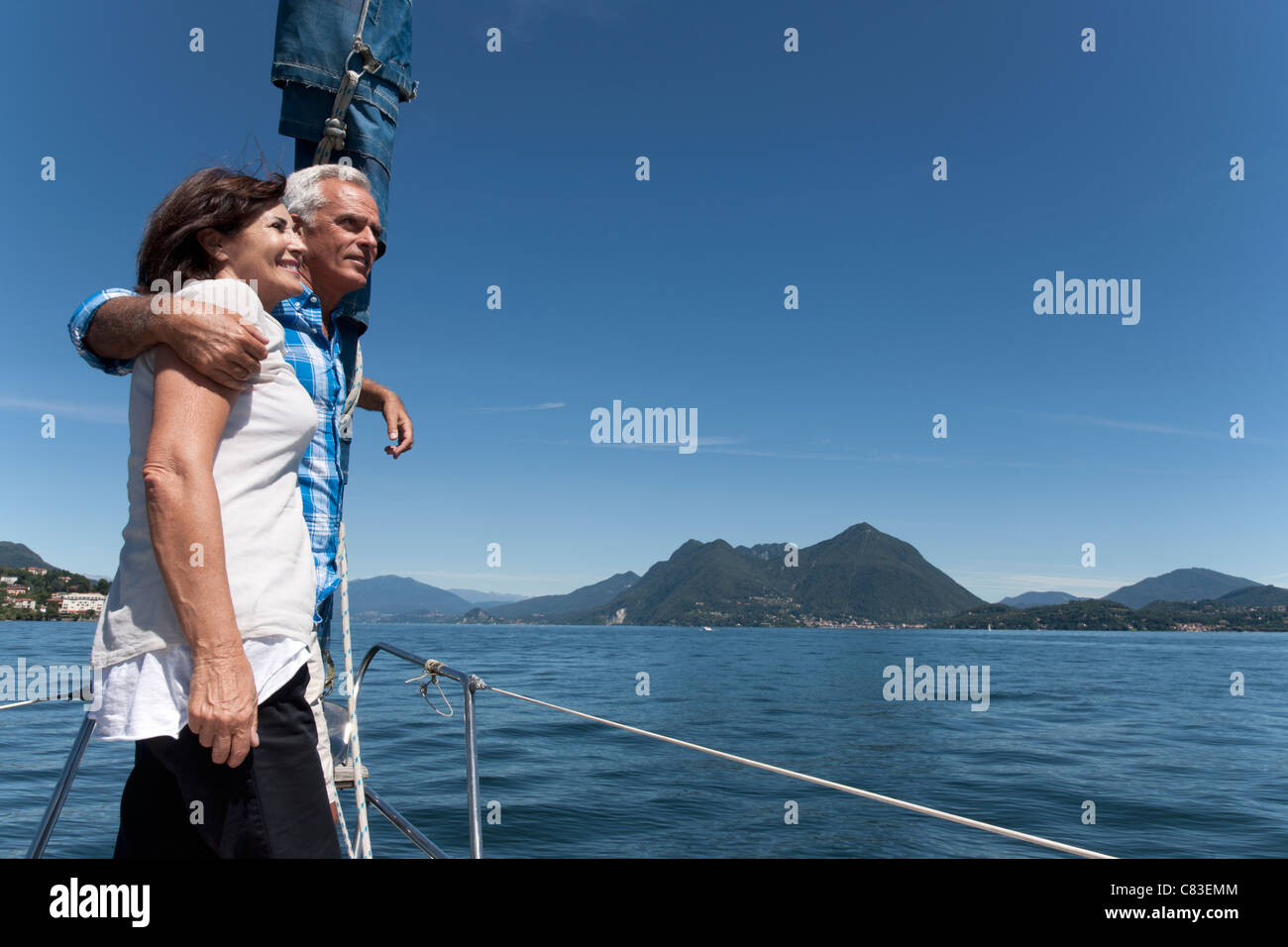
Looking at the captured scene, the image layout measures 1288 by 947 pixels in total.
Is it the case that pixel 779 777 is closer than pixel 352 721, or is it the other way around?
pixel 352 721

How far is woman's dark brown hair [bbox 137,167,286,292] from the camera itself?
51.1 inches

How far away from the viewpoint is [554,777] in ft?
39.4

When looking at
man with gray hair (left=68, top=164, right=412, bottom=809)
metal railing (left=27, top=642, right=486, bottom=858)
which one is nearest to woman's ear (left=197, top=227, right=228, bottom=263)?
man with gray hair (left=68, top=164, right=412, bottom=809)

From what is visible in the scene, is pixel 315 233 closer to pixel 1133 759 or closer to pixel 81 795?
pixel 81 795

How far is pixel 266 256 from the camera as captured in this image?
1336 mm

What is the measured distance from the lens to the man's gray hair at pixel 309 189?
1.83 metres

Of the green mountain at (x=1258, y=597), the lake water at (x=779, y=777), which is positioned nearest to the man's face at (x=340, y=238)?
the lake water at (x=779, y=777)

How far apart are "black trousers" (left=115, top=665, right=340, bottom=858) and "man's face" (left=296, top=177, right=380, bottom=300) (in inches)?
41.3

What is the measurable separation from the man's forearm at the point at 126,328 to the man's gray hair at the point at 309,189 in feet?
2.41

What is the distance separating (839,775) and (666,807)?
19.1ft

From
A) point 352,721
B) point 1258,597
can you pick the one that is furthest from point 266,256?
point 1258,597

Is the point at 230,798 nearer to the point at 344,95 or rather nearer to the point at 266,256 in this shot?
the point at 266,256

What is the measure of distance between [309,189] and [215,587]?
1.18 meters

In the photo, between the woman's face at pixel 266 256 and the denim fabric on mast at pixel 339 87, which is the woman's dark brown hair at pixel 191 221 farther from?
the denim fabric on mast at pixel 339 87
